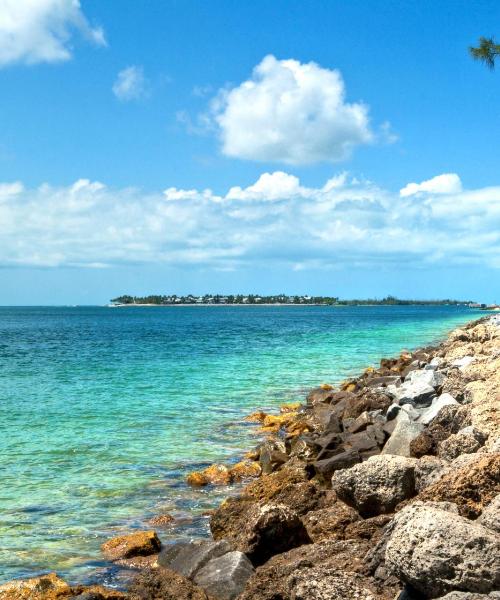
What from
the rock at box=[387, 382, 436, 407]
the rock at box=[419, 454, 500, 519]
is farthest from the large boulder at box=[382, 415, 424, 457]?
the rock at box=[419, 454, 500, 519]

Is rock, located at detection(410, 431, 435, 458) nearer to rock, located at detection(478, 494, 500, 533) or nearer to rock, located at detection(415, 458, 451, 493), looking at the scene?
rock, located at detection(415, 458, 451, 493)

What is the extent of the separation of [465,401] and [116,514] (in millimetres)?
6719

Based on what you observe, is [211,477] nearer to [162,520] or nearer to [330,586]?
[162,520]

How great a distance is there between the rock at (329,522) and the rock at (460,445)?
Result: 4.90 feet

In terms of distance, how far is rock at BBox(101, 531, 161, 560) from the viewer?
28.4 feet

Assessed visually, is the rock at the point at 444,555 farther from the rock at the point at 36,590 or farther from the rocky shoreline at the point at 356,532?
the rock at the point at 36,590

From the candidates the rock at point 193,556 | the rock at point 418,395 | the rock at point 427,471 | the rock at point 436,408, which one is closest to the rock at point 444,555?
the rock at point 427,471

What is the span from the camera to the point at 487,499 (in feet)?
20.3

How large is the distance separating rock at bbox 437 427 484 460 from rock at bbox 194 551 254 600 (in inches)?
118

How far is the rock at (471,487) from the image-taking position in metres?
6.20

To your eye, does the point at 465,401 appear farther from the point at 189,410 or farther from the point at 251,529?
the point at 189,410

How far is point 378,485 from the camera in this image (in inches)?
301

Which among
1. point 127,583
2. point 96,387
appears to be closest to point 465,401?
point 127,583

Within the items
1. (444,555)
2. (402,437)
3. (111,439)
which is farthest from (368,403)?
(444,555)
